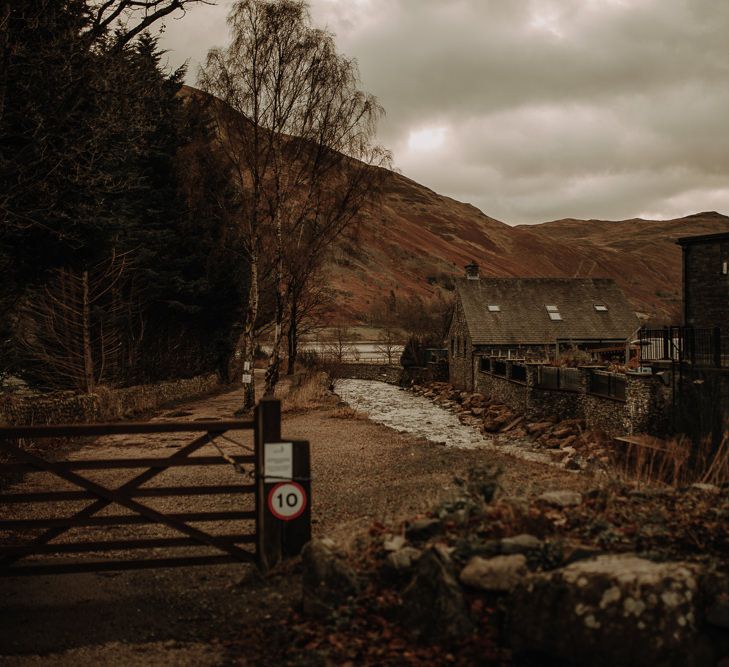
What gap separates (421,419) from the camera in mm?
31281

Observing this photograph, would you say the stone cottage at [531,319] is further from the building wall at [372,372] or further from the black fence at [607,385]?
the black fence at [607,385]

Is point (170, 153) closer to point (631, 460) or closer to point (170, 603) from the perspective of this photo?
point (631, 460)

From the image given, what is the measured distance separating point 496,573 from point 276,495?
2344 millimetres

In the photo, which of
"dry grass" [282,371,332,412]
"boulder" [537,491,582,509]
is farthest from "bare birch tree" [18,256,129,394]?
"boulder" [537,491,582,509]

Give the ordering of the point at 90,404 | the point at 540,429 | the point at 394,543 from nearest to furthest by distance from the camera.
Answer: the point at 394,543 < the point at 90,404 < the point at 540,429

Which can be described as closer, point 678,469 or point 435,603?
point 435,603

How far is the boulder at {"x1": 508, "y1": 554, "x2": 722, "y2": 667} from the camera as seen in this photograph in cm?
451

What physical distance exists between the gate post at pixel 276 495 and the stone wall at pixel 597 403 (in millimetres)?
19147

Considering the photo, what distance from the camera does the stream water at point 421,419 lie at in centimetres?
2302

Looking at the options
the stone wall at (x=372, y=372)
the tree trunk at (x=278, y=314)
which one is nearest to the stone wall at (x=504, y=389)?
the tree trunk at (x=278, y=314)

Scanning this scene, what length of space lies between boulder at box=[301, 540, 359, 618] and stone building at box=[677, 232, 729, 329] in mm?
30897

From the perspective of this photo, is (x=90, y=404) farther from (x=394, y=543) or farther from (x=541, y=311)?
(x=541, y=311)

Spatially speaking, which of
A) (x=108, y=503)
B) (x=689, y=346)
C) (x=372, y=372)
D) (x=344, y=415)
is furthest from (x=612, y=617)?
(x=372, y=372)

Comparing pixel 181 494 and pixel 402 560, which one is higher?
pixel 181 494
